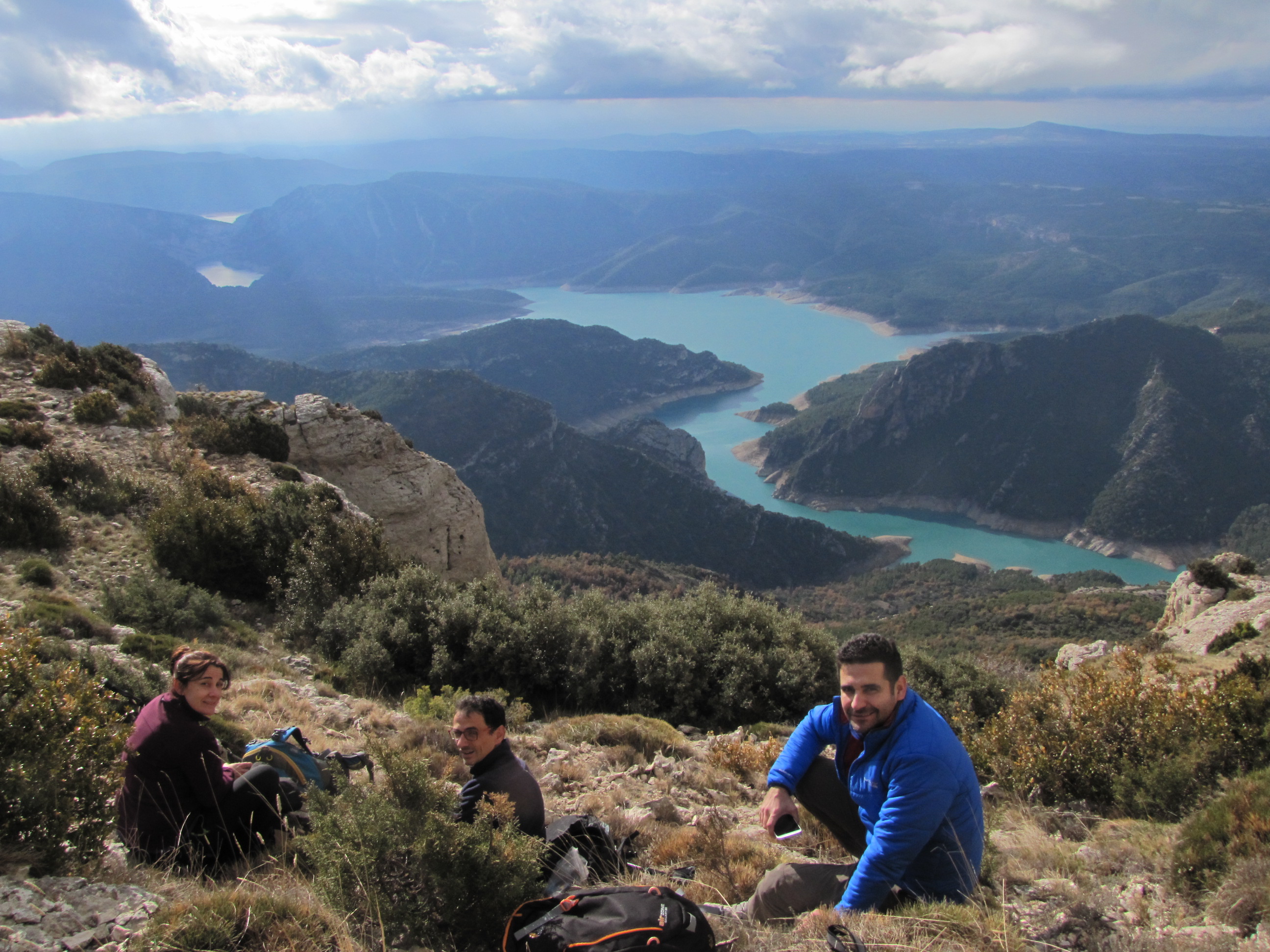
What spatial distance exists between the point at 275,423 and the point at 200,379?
3473 inches

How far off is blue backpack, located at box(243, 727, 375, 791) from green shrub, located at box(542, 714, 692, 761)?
2.62m

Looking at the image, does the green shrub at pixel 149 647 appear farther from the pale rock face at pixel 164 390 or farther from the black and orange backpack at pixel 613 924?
the pale rock face at pixel 164 390

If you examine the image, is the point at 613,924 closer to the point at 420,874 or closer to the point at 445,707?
the point at 420,874

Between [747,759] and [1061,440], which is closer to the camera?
[747,759]

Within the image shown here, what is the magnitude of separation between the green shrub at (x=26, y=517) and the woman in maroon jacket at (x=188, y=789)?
300 inches

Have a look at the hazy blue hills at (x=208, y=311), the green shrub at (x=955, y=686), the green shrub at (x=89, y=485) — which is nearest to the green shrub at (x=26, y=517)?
the green shrub at (x=89, y=485)

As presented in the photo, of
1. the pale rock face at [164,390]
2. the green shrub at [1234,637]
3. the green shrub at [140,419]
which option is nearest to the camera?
the green shrub at [1234,637]

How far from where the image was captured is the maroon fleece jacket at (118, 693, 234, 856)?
3.83 meters

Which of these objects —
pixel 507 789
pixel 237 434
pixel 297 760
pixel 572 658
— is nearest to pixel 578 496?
pixel 237 434

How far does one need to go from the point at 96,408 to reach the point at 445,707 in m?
11.5

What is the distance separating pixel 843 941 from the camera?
9.87 feet

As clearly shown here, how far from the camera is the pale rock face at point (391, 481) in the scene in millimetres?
16406

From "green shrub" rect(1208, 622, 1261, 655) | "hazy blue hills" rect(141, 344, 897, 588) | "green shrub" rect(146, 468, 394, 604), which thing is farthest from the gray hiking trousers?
"hazy blue hills" rect(141, 344, 897, 588)

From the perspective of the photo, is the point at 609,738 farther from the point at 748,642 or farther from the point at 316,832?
the point at 316,832
